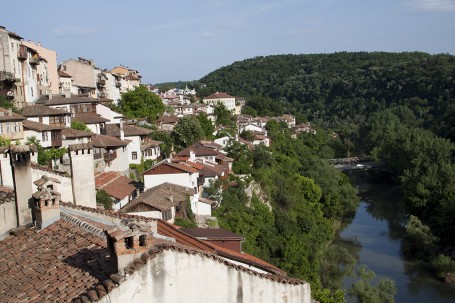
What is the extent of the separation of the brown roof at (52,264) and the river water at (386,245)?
26.3 m

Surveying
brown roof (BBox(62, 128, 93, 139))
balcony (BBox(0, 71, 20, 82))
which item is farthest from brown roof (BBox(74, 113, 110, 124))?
balcony (BBox(0, 71, 20, 82))

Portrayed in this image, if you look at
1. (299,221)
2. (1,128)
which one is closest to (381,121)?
(299,221)

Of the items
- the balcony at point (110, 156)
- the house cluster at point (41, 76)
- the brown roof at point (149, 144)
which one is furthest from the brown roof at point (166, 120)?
the balcony at point (110, 156)

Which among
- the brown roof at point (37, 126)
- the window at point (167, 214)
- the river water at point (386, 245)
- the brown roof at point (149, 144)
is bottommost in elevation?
the river water at point (386, 245)

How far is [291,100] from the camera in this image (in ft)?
511

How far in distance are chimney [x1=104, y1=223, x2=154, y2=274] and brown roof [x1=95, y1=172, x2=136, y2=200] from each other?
70.2ft

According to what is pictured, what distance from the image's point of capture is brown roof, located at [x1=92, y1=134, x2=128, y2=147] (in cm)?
3506

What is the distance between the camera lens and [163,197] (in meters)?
28.1

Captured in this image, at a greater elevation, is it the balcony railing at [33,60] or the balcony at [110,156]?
the balcony railing at [33,60]

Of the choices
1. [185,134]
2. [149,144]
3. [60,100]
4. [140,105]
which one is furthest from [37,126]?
[140,105]

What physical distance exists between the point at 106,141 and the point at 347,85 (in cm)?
11450

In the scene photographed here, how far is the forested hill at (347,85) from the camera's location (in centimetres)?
10506

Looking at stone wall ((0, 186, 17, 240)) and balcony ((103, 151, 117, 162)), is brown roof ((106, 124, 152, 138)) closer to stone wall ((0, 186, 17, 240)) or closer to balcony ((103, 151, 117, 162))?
balcony ((103, 151, 117, 162))

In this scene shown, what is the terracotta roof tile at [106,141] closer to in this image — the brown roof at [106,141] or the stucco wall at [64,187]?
the brown roof at [106,141]
